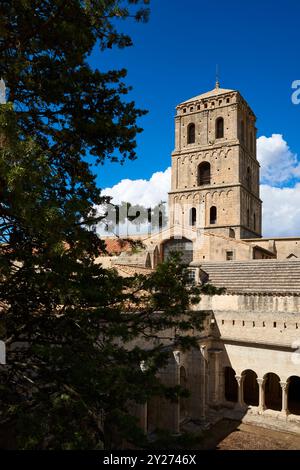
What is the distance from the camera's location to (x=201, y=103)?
3891 cm

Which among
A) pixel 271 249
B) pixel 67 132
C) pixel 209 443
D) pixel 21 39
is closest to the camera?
pixel 21 39

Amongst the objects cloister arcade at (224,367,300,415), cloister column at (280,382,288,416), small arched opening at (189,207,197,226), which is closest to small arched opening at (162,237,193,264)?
small arched opening at (189,207,197,226)

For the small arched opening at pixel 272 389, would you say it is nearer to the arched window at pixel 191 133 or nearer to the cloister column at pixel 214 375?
the cloister column at pixel 214 375

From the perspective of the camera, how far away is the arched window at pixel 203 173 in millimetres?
38097

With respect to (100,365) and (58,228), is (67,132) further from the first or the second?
(100,365)

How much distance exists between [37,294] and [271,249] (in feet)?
90.4

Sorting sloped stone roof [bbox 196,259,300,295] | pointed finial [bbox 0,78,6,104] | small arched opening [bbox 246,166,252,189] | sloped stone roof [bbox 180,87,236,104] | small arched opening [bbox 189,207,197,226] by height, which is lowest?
sloped stone roof [bbox 196,259,300,295]

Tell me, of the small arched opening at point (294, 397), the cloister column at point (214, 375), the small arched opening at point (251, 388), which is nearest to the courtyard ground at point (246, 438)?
the cloister column at point (214, 375)

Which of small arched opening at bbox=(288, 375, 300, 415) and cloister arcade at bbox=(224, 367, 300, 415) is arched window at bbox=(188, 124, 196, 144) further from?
small arched opening at bbox=(288, 375, 300, 415)

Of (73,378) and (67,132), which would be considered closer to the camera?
(73,378)

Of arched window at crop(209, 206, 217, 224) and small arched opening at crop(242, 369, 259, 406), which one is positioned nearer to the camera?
small arched opening at crop(242, 369, 259, 406)

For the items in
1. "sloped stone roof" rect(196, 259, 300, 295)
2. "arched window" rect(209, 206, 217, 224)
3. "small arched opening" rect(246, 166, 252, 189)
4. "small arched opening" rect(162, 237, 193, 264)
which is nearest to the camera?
"sloped stone roof" rect(196, 259, 300, 295)

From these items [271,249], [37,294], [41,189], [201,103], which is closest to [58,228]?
[41,189]

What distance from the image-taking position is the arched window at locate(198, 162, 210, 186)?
38.1 metres
